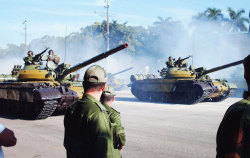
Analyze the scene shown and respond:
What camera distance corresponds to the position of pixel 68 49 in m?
61.7

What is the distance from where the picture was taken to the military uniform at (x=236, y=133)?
81.4 inches

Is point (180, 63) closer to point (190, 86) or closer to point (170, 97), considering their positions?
point (170, 97)

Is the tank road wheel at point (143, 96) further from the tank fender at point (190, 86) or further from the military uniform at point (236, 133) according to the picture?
the military uniform at point (236, 133)

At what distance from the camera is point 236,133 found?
2098 mm

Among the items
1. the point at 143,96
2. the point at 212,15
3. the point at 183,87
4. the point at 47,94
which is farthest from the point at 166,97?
the point at 212,15

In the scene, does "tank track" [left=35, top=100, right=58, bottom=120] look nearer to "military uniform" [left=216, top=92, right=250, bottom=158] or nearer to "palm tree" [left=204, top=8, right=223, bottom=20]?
"military uniform" [left=216, top=92, right=250, bottom=158]

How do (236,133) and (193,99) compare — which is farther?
(193,99)

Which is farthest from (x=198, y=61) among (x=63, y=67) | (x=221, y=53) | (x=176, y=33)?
(x=63, y=67)

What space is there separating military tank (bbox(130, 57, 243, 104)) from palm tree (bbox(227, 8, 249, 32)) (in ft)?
108

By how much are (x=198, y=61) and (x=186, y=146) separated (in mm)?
40144

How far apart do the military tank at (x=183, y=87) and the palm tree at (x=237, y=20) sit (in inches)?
1299

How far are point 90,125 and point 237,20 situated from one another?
166ft

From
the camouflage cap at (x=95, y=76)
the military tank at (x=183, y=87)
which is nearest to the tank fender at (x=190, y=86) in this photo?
the military tank at (x=183, y=87)

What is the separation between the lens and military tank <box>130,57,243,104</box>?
16109 millimetres
